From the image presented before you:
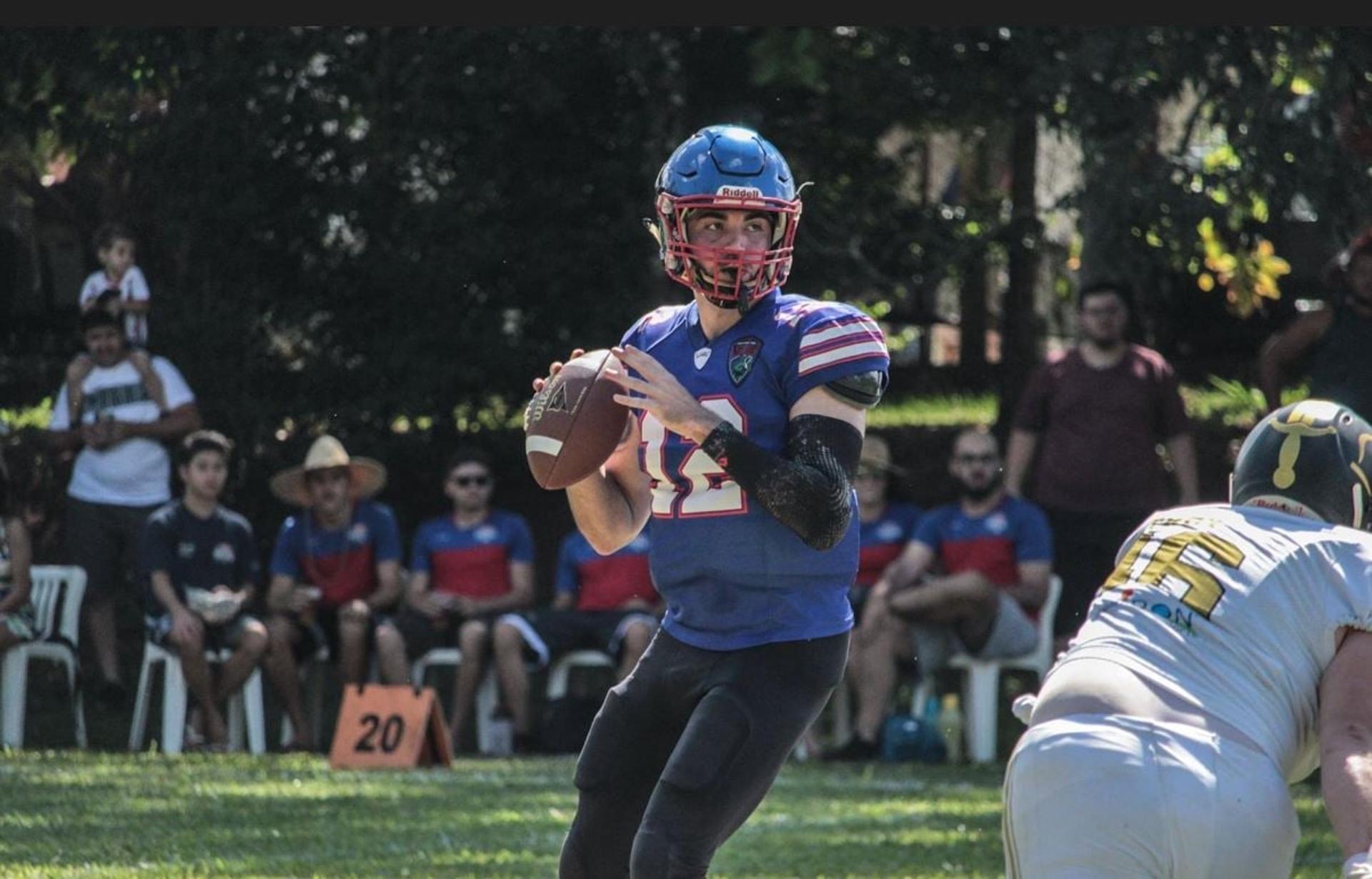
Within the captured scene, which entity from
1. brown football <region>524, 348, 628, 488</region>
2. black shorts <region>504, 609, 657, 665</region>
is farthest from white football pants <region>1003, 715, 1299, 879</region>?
black shorts <region>504, 609, 657, 665</region>

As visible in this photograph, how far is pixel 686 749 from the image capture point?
13.2ft

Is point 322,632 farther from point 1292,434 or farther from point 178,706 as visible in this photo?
point 1292,434

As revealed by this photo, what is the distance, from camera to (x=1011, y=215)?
13555 millimetres

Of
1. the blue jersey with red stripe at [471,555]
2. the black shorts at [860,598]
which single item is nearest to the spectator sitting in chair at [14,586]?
the blue jersey with red stripe at [471,555]

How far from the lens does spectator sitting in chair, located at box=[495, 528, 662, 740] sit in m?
10.6

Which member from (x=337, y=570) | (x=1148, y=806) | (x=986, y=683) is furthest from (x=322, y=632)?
(x=1148, y=806)

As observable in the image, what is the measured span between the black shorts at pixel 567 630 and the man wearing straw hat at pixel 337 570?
62cm

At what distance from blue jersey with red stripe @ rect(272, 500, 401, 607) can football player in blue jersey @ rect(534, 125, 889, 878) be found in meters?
6.92

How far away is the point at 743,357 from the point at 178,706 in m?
6.87

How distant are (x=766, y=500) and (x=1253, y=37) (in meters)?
7.77

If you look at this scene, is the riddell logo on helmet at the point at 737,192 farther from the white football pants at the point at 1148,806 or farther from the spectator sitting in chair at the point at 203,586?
the spectator sitting in chair at the point at 203,586

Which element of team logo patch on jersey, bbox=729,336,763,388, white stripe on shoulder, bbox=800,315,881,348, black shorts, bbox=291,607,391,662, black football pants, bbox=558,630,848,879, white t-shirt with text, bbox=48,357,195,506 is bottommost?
black shorts, bbox=291,607,391,662

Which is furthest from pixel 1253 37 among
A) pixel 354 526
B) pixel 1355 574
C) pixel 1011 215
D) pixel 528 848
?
pixel 1355 574

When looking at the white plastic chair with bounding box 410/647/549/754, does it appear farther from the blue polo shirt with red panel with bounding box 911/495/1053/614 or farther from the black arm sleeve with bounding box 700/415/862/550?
the black arm sleeve with bounding box 700/415/862/550
